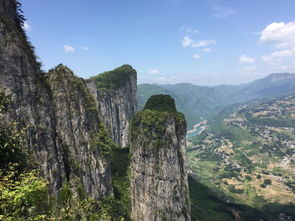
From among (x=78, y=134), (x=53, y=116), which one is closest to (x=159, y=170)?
(x=78, y=134)

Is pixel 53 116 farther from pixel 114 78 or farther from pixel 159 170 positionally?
pixel 114 78

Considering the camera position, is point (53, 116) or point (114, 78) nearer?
point (53, 116)

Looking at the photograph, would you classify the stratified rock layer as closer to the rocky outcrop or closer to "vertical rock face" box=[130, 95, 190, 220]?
the rocky outcrop

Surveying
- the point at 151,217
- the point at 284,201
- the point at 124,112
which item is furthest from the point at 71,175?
the point at 284,201

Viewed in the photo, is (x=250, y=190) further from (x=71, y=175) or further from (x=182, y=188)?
(x=71, y=175)

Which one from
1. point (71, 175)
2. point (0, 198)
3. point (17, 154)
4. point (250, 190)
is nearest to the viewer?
point (0, 198)

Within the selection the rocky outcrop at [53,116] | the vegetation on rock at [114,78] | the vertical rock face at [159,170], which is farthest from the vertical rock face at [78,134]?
the vegetation on rock at [114,78]
